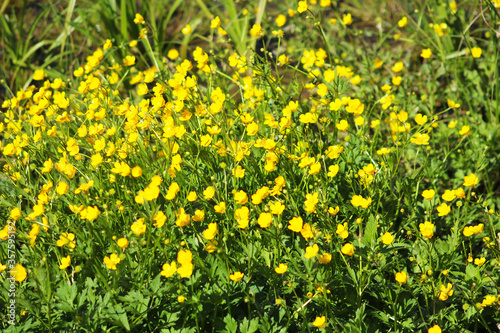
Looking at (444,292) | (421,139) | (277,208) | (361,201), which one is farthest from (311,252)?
(421,139)

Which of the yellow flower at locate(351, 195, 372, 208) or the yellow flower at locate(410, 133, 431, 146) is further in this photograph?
the yellow flower at locate(410, 133, 431, 146)

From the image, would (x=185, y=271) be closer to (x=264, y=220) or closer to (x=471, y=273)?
(x=264, y=220)

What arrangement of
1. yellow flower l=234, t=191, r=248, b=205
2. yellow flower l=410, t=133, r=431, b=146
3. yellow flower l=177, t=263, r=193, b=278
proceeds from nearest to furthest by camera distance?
yellow flower l=177, t=263, r=193, b=278, yellow flower l=234, t=191, r=248, b=205, yellow flower l=410, t=133, r=431, b=146

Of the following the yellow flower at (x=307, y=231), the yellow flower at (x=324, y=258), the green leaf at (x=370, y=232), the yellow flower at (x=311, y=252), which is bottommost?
the green leaf at (x=370, y=232)

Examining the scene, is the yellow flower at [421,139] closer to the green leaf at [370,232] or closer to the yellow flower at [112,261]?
the green leaf at [370,232]

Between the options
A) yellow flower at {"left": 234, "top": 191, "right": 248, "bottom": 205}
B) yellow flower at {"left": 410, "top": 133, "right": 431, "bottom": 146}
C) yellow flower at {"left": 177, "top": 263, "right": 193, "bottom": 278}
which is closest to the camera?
yellow flower at {"left": 177, "top": 263, "right": 193, "bottom": 278}

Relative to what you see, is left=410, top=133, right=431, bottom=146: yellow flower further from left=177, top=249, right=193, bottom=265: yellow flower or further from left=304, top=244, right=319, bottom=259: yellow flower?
left=177, top=249, right=193, bottom=265: yellow flower

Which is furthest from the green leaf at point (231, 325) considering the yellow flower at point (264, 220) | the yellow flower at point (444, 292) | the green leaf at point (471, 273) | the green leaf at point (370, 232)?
the green leaf at point (471, 273)

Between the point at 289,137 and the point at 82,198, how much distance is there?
3.22 feet

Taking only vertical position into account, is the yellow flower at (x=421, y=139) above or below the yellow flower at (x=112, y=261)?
above

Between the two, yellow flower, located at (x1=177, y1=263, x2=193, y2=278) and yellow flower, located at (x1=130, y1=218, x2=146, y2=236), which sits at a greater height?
yellow flower, located at (x1=130, y1=218, x2=146, y2=236)

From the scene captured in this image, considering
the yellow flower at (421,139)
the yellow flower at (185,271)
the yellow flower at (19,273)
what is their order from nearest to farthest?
the yellow flower at (185,271), the yellow flower at (19,273), the yellow flower at (421,139)

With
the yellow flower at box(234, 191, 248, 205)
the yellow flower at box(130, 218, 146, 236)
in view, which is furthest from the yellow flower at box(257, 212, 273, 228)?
the yellow flower at box(130, 218, 146, 236)

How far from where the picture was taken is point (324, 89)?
84.0 inches
